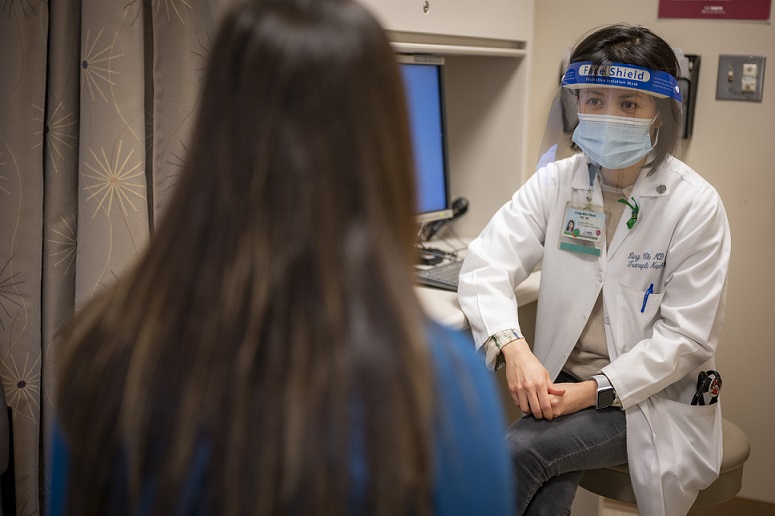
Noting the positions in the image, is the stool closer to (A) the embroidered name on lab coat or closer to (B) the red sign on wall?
(A) the embroidered name on lab coat

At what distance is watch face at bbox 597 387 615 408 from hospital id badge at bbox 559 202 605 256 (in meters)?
0.31

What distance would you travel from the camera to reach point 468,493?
679 millimetres

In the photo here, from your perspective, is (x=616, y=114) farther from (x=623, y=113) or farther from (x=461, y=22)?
(x=461, y=22)

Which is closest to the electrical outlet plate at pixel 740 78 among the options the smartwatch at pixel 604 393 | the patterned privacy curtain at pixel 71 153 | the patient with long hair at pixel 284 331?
the smartwatch at pixel 604 393

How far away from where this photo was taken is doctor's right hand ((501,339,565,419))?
5.35ft

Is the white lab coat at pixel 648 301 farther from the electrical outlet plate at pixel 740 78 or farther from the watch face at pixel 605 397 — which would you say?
the electrical outlet plate at pixel 740 78

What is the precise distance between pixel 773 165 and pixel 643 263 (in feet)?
3.17

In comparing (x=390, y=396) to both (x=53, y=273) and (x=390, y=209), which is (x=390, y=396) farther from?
(x=53, y=273)

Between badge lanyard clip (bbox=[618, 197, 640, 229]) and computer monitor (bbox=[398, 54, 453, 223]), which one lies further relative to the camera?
computer monitor (bbox=[398, 54, 453, 223])

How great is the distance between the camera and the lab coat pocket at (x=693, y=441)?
162cm

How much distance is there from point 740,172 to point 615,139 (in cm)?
94

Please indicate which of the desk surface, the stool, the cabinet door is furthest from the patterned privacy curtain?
the stool

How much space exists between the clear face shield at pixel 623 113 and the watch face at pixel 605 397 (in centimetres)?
49

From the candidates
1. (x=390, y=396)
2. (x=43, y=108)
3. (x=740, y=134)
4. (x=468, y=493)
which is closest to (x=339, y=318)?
(x=390, y=396)
